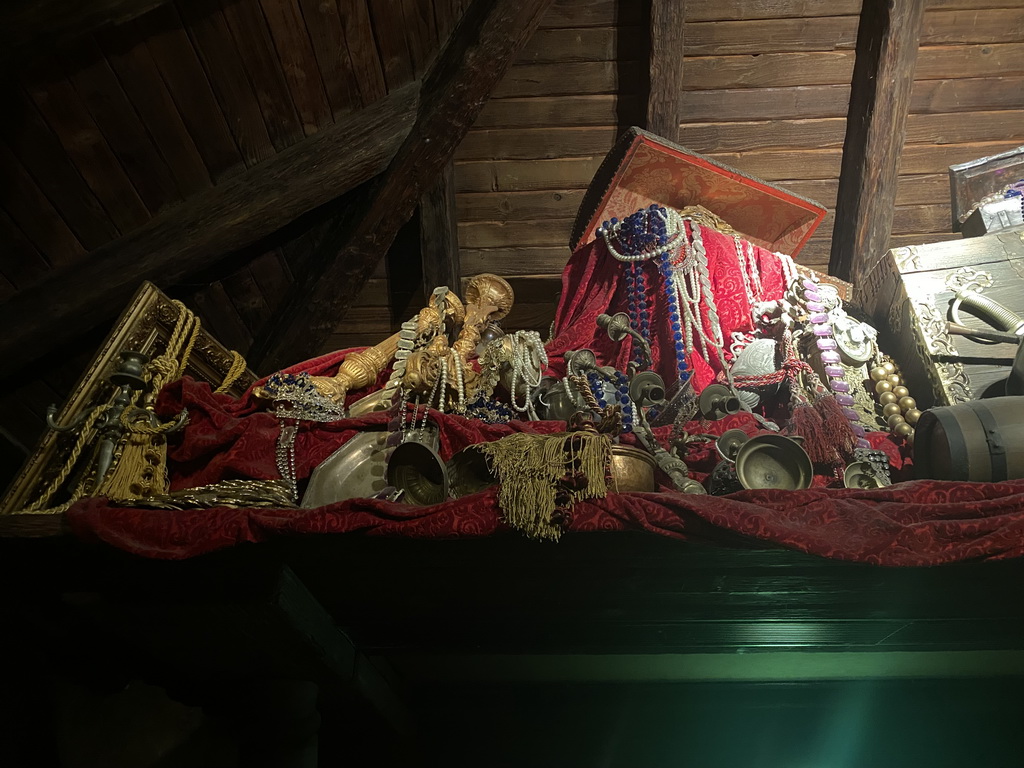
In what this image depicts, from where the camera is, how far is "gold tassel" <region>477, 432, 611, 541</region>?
Answer: 4.96ft

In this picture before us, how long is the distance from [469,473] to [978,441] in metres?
1.21

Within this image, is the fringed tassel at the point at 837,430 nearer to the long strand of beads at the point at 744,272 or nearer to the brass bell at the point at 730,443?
the brass bell at the point at 730,443

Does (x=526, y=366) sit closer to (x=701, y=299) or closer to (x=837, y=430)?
(x=701, y=299)

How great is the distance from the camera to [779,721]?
2.36 metres

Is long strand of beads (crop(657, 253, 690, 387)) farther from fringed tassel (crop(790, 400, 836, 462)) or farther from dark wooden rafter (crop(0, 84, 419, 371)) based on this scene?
dark wooden rafter (crop(0, 84, 419, 371))

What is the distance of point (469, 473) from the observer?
1.86 m

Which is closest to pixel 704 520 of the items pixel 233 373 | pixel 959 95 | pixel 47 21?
pixel 233 373

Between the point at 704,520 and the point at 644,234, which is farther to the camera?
the point at 644,234

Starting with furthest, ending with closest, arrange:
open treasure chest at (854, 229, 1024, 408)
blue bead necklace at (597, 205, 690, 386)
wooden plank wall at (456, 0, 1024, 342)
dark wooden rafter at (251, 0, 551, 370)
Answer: wooden plank wall at (456, 0, 1024, 342) < dark wooden rafter at (251, 0, 551, 370) < blue bead necklace at (597, 205, 690, 386) < open treasure chest at (854, 229, 1024, 408)

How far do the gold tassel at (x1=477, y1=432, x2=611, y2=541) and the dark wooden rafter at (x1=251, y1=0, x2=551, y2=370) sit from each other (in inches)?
63.7

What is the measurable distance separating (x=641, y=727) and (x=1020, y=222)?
2178mm

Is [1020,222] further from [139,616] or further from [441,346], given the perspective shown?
[139,616]

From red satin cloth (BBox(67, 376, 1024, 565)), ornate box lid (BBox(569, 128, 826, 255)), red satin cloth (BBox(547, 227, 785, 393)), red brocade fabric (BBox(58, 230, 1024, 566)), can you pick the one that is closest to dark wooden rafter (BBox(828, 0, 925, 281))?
ornate box lid (BBox(569, 128, 826, 255))

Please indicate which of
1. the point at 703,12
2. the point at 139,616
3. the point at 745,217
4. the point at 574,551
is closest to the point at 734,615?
the point at 574,551
